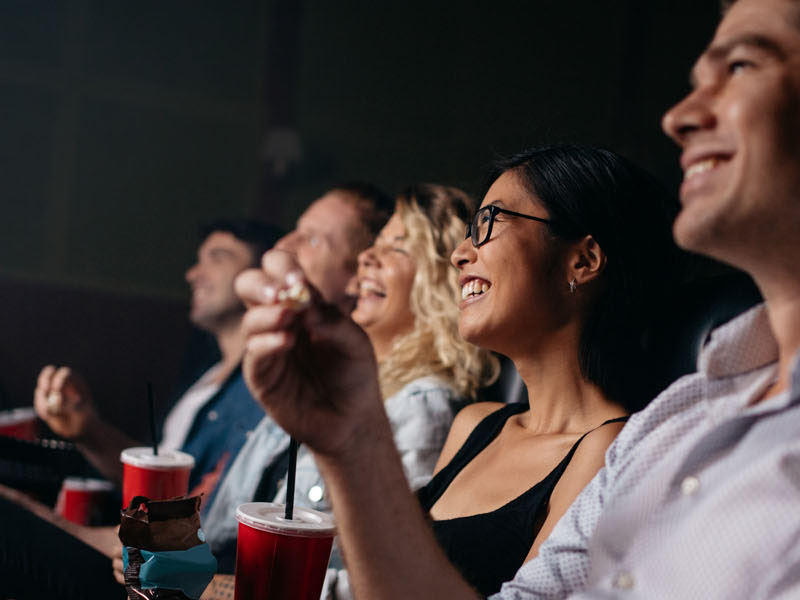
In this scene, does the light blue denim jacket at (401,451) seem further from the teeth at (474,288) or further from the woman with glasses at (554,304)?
the teeth at (474,288)

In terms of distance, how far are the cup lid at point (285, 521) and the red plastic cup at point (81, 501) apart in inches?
41.2

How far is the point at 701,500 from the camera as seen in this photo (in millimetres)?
732

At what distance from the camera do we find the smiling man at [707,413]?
682 mm

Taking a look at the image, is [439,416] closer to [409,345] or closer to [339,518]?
[409,345]

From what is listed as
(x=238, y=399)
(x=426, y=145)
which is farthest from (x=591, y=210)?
(x=426, y=145)

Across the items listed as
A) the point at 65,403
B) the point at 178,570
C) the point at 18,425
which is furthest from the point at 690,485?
the point at 18,425

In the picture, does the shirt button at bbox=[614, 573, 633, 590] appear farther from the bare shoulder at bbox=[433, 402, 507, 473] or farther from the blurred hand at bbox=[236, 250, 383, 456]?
the bare shoulder at bbox=[433, 402, 507, 473]

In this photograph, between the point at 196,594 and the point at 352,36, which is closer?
the point at 196,594

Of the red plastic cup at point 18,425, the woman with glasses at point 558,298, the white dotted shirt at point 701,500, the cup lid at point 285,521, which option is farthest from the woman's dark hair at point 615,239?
the red plastic cup at point 18,425

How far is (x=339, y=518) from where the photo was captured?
2.62 ft

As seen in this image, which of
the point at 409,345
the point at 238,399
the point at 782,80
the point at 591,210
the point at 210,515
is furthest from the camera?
the point at 238,399

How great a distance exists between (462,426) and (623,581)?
0.78 m

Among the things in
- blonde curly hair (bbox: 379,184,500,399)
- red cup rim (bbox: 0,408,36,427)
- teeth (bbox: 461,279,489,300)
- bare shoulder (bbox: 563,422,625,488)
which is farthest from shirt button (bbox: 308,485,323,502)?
red cup rim (bbox: 0,408,36,427)

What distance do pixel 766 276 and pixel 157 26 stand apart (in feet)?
13.4
